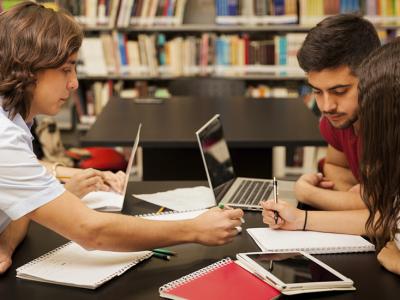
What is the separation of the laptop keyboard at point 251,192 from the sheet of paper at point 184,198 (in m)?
0.08

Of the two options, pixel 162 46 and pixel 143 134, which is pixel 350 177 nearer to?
pixel 143 134

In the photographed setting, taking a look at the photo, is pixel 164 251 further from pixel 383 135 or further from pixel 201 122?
pixel 201 122

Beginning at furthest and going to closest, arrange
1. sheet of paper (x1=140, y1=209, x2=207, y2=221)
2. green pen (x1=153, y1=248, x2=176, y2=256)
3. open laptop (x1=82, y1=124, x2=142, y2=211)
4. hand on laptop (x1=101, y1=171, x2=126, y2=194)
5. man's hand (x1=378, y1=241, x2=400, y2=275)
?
hand on laptop (x1=101, y1=171, x2=126, y2=194) < open laptop (x1=82, y1=124, x2=142, y2=211) < sheet of paper (x1=140, y1=209, x2=207, y2=221) < green pen (x1=153, y1=248, x2=176, y2=256) < man's hand (x1=378, y1=241, x2=400, y2=275)

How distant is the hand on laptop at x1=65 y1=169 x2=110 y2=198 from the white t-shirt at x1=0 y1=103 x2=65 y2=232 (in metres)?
0.47

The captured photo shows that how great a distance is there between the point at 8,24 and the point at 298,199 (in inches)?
37.1

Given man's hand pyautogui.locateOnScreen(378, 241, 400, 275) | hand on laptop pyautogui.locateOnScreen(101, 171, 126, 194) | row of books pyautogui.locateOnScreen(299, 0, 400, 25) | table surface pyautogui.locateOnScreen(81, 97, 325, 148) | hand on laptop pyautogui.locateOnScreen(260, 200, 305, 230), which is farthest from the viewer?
row of books pyautogui.locateOnScreen(299, 0, 400, 25)

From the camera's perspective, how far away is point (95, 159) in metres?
3.39

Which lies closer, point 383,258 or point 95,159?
point 383,258

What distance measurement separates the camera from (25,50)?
55.9 inches

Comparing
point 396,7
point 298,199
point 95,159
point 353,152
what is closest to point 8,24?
point 298,199

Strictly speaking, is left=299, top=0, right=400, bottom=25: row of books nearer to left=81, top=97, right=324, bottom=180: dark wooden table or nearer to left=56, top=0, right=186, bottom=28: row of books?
left=56, top=0, right=186, bottom=28: row of books

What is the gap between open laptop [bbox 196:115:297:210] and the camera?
187 centimetres

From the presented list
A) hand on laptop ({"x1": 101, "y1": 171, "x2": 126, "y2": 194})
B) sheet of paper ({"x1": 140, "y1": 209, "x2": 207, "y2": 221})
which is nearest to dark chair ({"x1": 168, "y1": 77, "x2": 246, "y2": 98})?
hand on laptop ({"x1": 101, "y1": 171, "x2": 126, "y2": 194})

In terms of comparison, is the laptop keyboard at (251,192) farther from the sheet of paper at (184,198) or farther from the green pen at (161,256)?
the green pen at (161,256)
